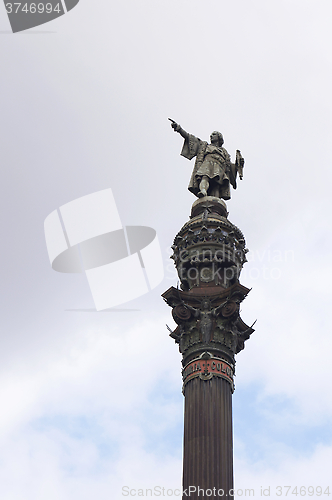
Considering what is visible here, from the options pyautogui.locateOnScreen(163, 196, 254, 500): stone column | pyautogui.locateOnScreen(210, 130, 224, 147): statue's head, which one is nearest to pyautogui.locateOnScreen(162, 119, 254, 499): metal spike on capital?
pyautogui.locateOnScreen(163, 196, 254, 500): stone column

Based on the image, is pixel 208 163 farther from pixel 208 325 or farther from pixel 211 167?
pixel 208 325

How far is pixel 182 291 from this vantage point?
2862 centimetres

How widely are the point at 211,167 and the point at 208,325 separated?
10.3m

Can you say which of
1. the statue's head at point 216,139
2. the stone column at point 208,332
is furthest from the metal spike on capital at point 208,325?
the statue's head at point 216,139

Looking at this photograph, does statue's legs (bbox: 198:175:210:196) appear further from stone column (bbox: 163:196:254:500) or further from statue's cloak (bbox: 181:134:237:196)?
stone column (bbox: 163:196:254:500)

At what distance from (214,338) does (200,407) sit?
3065 mm

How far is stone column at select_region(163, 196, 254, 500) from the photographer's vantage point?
79.6 feet

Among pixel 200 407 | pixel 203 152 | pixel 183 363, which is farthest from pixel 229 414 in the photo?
pixel 203 152

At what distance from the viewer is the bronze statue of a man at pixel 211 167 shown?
113 ft

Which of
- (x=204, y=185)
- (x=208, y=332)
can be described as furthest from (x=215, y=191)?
(x=208, y=332)

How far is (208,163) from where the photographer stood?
34.9 metres

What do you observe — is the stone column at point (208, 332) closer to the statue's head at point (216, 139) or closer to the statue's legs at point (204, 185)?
the statue's legs at point (204, 185)

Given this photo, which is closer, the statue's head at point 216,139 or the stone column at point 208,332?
the stone column at point 208,332

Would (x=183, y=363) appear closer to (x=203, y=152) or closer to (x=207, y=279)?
(x=207, y=279)
